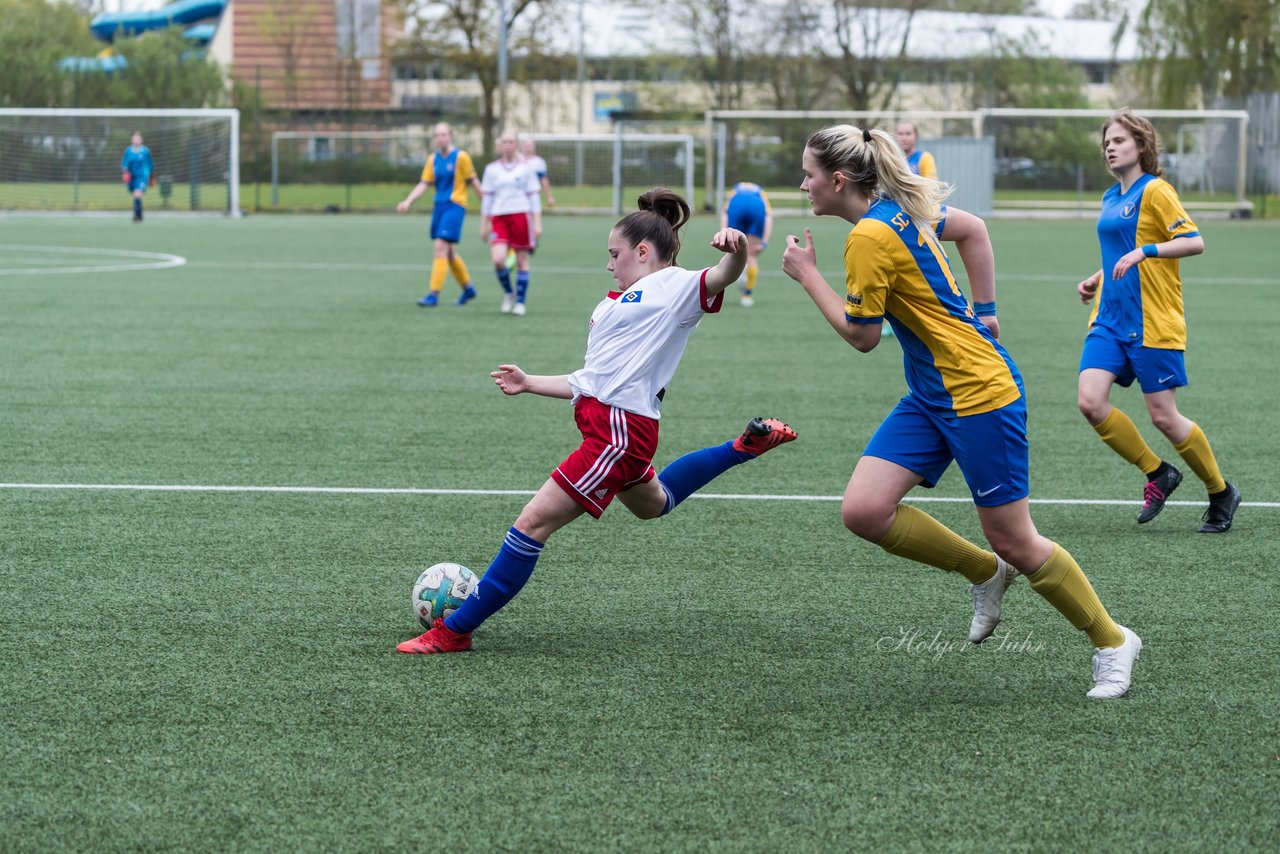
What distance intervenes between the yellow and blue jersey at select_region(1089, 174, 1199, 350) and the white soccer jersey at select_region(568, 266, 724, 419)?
2.61 metres

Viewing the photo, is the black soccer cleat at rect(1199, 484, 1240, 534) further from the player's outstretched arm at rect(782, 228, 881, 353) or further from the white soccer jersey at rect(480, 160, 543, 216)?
the white soccer jersey at rect(480, 160, 543, 216)

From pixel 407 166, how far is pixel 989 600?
4262 centimetres

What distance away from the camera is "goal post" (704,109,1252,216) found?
37.8 metres

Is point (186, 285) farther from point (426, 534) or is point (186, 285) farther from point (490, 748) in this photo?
point (490, 748)

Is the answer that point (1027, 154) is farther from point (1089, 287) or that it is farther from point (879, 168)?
point (879, 168)

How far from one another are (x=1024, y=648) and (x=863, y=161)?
1725 millimetres

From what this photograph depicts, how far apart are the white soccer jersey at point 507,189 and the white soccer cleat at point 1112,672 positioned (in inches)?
470

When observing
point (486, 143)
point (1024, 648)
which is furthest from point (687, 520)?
point (486, 143)

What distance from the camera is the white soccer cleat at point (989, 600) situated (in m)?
4.55

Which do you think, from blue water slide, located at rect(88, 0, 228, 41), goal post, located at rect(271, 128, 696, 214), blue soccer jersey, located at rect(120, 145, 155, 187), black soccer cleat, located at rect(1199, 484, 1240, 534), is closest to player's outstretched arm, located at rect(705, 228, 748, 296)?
black soccer cleat, located at rect(1199, 484, 1240, 534)

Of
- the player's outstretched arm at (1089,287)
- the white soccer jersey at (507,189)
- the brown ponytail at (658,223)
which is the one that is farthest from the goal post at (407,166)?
the brown ponytail at (658,223)

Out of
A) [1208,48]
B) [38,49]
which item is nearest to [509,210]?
[1208,48]

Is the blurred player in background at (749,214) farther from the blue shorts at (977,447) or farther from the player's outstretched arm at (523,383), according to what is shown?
the blue shorts at (977,447)

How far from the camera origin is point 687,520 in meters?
6.54
